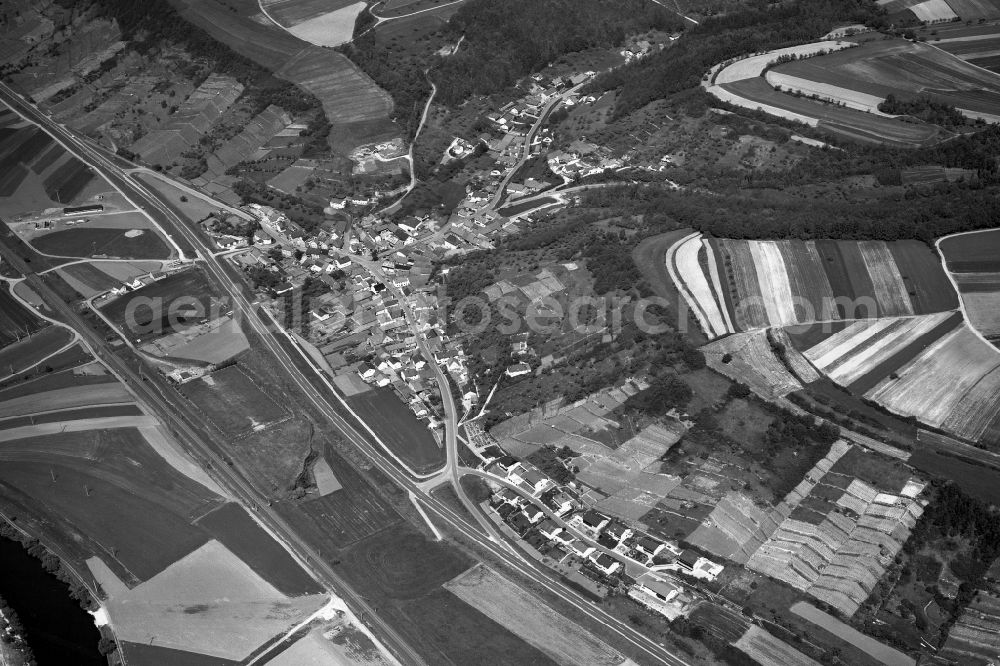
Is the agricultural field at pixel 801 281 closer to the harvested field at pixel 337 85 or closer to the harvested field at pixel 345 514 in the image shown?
the harvested field at pixel 345 514

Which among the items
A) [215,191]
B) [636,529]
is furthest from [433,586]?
[215,191]

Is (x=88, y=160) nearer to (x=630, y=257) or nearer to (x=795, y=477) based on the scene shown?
(x=630, y=257)

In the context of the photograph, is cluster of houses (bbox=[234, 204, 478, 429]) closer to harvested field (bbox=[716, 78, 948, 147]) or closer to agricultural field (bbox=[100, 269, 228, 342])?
agricultural field (bbox=[100, 269, 228, 342])

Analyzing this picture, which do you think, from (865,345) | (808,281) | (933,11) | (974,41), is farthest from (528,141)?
(933,11)

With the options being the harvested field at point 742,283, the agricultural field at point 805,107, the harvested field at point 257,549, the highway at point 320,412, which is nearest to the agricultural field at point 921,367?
the harvested field at point 742,283

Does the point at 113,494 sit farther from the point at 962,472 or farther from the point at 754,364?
the point at 962,472

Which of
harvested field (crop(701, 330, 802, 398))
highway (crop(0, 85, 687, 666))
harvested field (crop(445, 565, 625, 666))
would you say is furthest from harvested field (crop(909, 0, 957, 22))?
harvested field (crop(445, 565, 625, 666))
